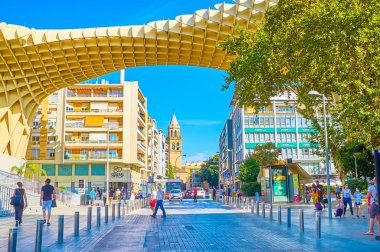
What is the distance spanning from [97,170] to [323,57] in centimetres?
4836

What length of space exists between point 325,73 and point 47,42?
1001 inches

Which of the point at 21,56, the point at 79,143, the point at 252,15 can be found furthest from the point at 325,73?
the point at 79,143

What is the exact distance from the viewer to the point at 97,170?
59.8 metres

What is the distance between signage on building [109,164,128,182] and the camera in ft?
197

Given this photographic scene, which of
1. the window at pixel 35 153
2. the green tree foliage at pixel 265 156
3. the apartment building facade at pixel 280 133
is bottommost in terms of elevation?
the green tree foliage at pixel 265 156

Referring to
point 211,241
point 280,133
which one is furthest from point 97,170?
point 211,241

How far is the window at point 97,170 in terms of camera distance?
59544mm

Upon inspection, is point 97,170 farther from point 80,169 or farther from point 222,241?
point 222,241

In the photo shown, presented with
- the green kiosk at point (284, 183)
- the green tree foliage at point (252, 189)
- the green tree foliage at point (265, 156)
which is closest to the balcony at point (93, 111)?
the green tree foliage at point (265, 156)

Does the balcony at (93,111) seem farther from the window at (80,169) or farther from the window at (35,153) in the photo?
the window at (80,169)

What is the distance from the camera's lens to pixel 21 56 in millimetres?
36688

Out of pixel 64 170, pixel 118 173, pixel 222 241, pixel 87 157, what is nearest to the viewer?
pixel 222 241

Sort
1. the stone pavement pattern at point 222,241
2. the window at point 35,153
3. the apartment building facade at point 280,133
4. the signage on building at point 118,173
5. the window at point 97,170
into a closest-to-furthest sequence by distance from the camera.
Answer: the stone pavement pattern at point 222,241, the window at point 35,153, the window at point 97,170, the signage on building at point 118,173, the apartment building facade at point 280,133

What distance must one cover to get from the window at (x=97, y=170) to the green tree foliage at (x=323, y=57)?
136ft
